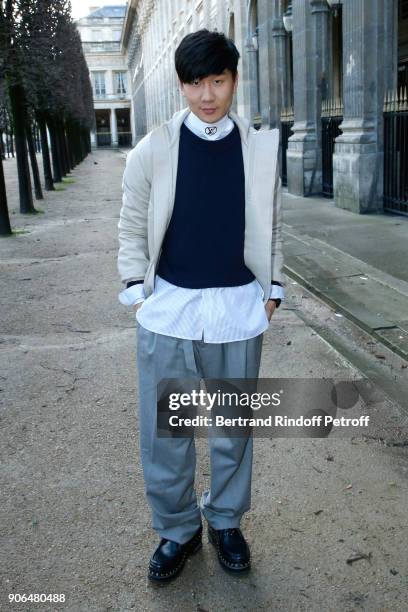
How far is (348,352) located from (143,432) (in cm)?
287

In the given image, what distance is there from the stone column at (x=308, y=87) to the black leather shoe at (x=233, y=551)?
13742 millimetres

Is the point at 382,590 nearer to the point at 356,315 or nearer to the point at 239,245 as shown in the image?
the point at 239,245

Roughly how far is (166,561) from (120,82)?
392 feet

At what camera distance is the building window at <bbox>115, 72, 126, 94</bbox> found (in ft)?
373

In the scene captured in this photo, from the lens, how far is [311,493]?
3.19 meters

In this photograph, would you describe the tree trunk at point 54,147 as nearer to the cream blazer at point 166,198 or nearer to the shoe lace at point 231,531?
the cream blazer at point 166,198

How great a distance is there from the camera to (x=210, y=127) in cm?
235

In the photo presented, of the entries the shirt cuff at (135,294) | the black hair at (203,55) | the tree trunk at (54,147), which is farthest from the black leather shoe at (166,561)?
the tree trunk at (54,147)

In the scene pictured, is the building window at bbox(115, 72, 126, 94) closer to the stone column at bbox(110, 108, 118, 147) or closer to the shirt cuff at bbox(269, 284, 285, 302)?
the stone column at bbox(110, 108, 118, 147)

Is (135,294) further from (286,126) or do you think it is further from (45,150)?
(45,150)

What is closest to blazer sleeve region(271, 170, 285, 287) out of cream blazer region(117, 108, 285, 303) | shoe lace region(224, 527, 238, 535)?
cream blazer region(117, 108, 285, 303)

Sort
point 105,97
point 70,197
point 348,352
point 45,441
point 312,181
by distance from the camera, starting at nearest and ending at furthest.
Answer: point 45,441 → point 348,352 → point 312,181 → point 70,197 → point 105,97

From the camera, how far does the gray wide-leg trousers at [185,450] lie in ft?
8.25

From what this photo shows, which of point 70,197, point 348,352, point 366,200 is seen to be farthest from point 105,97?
point 348,352
